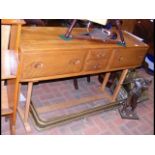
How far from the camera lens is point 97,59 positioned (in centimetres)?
202

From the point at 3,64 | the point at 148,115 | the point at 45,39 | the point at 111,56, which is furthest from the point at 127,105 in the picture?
the point at 3,64

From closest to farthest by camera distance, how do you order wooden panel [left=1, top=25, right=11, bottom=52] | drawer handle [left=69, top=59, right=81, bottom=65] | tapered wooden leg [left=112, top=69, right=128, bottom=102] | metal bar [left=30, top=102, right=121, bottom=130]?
wooden panel [left=1, top=25, right=11, bottom=52] < drawer handle [left=69, top=59, right=81, bottom=65] < metal bar [left=30, top=102, right=121, bottom=130] < tapered wooden leg [left=112, top=69, right=128, bottom=102]

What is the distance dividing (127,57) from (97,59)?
0.45 metres

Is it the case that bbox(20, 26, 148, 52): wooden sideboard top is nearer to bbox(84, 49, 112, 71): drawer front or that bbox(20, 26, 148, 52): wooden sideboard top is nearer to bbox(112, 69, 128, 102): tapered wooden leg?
bbox(84, 49, 112, 71): drawer front

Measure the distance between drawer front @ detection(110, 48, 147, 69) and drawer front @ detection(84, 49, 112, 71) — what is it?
113 millimetres

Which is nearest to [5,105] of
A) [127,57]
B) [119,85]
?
[127,57]

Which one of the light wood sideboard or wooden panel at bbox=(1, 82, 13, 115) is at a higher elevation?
the light wood sideboard

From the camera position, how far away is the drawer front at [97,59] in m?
1.95

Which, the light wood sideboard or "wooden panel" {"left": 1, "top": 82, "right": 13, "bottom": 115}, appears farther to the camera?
"wooden panel" {"left": 1, "top": 82, "right": 13, "bottom": 115}

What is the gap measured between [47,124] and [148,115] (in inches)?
55.4

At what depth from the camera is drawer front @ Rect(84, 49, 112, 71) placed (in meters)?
1.95

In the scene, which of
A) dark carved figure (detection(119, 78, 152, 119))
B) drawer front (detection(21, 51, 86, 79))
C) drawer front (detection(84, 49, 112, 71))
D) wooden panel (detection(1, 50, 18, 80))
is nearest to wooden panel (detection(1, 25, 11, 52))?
wooden panel (detection(1, 50, 18, 80))

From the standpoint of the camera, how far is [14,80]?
171 cm

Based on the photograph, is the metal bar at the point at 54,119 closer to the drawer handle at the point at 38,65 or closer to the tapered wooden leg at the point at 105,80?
the tapered wooden leg at the point at 105,80
